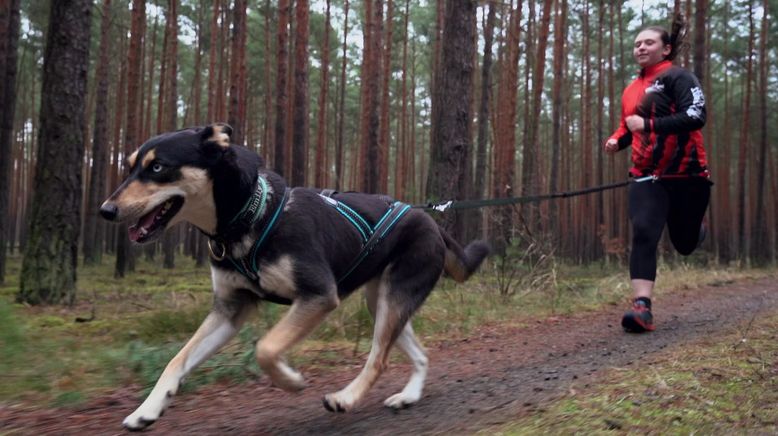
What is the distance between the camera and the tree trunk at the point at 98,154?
20203 millimetres

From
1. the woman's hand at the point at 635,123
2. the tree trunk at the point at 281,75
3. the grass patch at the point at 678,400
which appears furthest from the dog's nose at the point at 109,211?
the tree trunk at the point at 281,75

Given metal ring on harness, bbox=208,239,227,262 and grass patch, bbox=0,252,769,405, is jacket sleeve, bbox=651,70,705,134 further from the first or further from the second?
metal ring on harness, bbox=208,239,227,262

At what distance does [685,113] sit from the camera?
493cm

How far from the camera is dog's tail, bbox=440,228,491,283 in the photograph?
165 inches

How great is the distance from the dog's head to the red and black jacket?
140 inches

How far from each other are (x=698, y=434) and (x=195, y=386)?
2.98 metres

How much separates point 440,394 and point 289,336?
3.74 feet

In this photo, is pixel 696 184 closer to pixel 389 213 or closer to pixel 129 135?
pixel 389 213

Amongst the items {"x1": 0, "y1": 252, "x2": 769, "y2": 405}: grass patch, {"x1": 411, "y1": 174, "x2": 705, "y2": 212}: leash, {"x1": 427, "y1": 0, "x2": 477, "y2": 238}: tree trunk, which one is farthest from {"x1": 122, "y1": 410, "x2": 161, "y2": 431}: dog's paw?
{"x1": 427, "y1": 0, "x2": 477, "y2": 238}: tree trunk

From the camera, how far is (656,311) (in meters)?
7.11

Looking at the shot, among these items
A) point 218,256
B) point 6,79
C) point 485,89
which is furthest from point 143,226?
point 485,89

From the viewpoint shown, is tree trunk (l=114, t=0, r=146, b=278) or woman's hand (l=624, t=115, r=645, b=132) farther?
tree trunk (l=114, t=0, r=146, b=278)

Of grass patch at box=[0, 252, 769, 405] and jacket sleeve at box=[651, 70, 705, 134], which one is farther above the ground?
jacket sleeve at box=[651, 70, 705, 134]

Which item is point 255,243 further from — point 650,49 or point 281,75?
point 281,75
